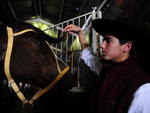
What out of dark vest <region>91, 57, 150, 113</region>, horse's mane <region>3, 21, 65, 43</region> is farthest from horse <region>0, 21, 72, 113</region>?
dark vest <region>91, 57, 150, 113</region>

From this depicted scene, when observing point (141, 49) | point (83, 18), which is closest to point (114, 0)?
point (83, 18)

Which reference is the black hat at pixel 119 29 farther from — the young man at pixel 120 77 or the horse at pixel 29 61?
the horse at pixel 29 61

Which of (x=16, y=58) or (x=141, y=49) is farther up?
(x=16, y=58)

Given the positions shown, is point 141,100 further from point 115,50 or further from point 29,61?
point 29,61

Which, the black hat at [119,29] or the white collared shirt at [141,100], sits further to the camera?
the black hat at [119,29]

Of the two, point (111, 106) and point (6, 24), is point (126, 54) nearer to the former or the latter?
point (111, 106)

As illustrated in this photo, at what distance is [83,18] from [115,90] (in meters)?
1.19

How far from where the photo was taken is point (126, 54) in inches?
49.2

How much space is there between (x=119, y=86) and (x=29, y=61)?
0.59 meters

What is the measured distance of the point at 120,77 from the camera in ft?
3.69

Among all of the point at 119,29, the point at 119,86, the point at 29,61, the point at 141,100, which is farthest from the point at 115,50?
the point at 29,61

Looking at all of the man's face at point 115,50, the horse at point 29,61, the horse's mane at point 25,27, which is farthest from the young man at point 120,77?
the horse's mane at point 25,27

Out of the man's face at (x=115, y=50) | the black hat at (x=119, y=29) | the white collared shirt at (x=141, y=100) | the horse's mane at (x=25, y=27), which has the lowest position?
the white collared shirt at (x=141, y=100)

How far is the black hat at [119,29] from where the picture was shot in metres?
→ 1.17
